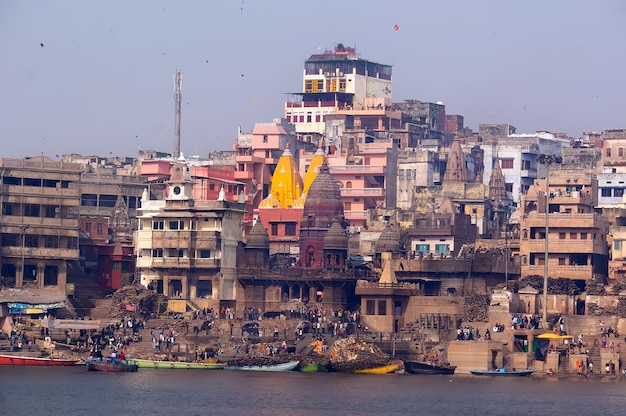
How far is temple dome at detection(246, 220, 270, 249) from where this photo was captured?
122438 millimetres

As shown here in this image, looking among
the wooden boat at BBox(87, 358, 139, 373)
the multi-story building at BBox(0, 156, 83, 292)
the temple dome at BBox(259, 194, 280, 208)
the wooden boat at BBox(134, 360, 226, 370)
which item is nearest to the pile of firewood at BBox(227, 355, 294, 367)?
the wooden boat at BBox(134, 360, 226, 370)

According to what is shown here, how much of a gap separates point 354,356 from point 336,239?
15502 mm

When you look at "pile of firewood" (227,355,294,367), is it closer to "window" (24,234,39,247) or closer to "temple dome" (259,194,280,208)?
"window" (24,234,39,247)

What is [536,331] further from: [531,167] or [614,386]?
[531,167]

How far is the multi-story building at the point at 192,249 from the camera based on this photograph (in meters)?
121

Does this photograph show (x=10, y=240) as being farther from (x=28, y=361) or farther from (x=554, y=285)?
(x=554, y=285)

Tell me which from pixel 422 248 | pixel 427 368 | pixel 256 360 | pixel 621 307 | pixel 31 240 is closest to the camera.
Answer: pixel 427 368

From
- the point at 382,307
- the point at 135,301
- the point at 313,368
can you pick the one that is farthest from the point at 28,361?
the point at 382,307

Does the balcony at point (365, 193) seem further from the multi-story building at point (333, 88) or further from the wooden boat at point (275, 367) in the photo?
the wooden boat at point (275, 367)

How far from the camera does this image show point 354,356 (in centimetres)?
10688

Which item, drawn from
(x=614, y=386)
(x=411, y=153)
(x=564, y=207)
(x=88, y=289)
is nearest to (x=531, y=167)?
(x=411, y=153)

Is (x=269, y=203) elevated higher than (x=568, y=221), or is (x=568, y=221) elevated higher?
(x=269, y=203)

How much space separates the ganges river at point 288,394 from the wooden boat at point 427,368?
738mm

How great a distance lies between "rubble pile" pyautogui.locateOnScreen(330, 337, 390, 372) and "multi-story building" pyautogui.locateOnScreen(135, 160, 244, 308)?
14340 millimetres
